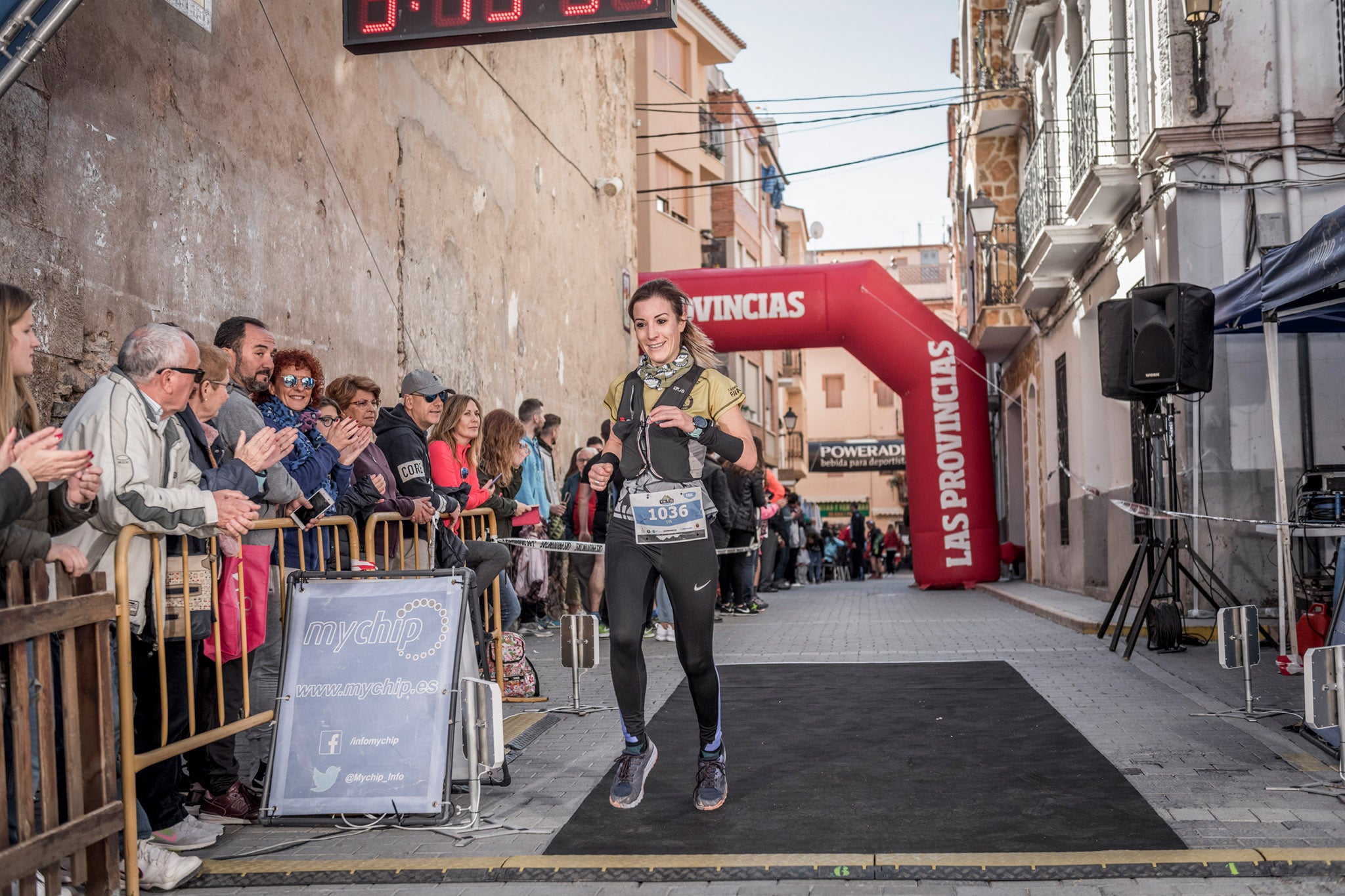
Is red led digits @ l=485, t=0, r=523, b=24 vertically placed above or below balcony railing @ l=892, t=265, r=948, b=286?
below

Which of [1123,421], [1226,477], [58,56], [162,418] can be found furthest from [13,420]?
[1123,421]

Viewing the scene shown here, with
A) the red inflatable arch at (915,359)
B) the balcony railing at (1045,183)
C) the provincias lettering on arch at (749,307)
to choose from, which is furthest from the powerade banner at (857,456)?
the balcony railing at (1045,183)

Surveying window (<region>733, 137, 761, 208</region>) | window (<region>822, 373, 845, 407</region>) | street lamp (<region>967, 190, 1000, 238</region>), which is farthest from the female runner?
window (<region>822, 373, 845, 407</region>)

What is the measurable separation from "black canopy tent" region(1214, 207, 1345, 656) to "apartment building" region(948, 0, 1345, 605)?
5.42ft

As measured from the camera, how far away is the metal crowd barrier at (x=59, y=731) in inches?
141

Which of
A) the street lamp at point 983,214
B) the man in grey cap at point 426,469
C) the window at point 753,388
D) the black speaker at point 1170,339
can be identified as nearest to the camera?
the man in grey cap at point 426,469

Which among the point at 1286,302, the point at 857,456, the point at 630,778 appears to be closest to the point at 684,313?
the point at 630,778

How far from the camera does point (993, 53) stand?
2303cm

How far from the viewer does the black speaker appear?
902 centimetres

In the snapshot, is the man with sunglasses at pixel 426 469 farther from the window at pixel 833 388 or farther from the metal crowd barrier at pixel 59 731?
the window at pixel 833 388

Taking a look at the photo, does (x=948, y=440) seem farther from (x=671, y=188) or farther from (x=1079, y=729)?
(x=671, y=188)

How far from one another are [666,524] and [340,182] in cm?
631

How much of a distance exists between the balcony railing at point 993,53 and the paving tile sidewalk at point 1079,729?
40.2 feet

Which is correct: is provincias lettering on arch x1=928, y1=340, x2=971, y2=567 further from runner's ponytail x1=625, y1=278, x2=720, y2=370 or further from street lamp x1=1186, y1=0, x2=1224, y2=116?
runner's ponytail x1=625, y1=278, x2=720, y2=370
